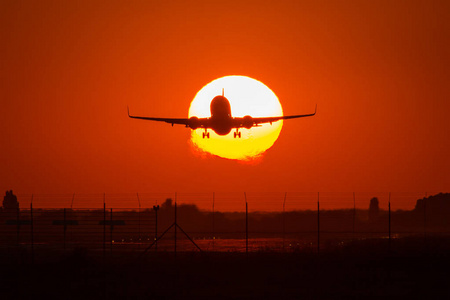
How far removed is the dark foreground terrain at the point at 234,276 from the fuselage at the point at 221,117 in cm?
2168

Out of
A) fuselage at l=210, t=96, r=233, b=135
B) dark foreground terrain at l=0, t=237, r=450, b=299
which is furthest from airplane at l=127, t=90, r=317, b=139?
dark foreground terrain at l=0, t=237, r=450, b=299

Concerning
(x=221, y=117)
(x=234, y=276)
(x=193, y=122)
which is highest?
(x=221, y=117)

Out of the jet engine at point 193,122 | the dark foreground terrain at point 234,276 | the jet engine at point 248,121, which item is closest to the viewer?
the dark foreground terrain at point 234,276

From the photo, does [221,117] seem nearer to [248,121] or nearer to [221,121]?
[221,121]

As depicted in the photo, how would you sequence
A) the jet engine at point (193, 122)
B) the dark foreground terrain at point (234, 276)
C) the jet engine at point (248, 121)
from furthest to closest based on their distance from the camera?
the jet engine at point (193, 122), the jet engine at point (248, 121), the dark foreground terrain at point (234, 276)

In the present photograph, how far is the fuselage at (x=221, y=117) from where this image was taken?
2581 inches

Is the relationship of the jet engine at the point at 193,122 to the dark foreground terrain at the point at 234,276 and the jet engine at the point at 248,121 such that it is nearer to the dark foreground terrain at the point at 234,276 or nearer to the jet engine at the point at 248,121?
the jet engine at the point at 248,121

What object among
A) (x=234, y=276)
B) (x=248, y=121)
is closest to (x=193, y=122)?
(x=248, y=121)

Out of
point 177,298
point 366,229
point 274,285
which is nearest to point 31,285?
point 177,298

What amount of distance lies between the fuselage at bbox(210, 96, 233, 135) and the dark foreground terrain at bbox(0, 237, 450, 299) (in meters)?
21.7

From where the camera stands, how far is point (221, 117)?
6569 centimetres

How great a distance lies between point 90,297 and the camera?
2644 centimetres

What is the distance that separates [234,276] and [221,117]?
33.5 m

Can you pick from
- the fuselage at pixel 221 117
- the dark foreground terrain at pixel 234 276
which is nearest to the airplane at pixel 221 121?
the fuselage at pixel 221 117
